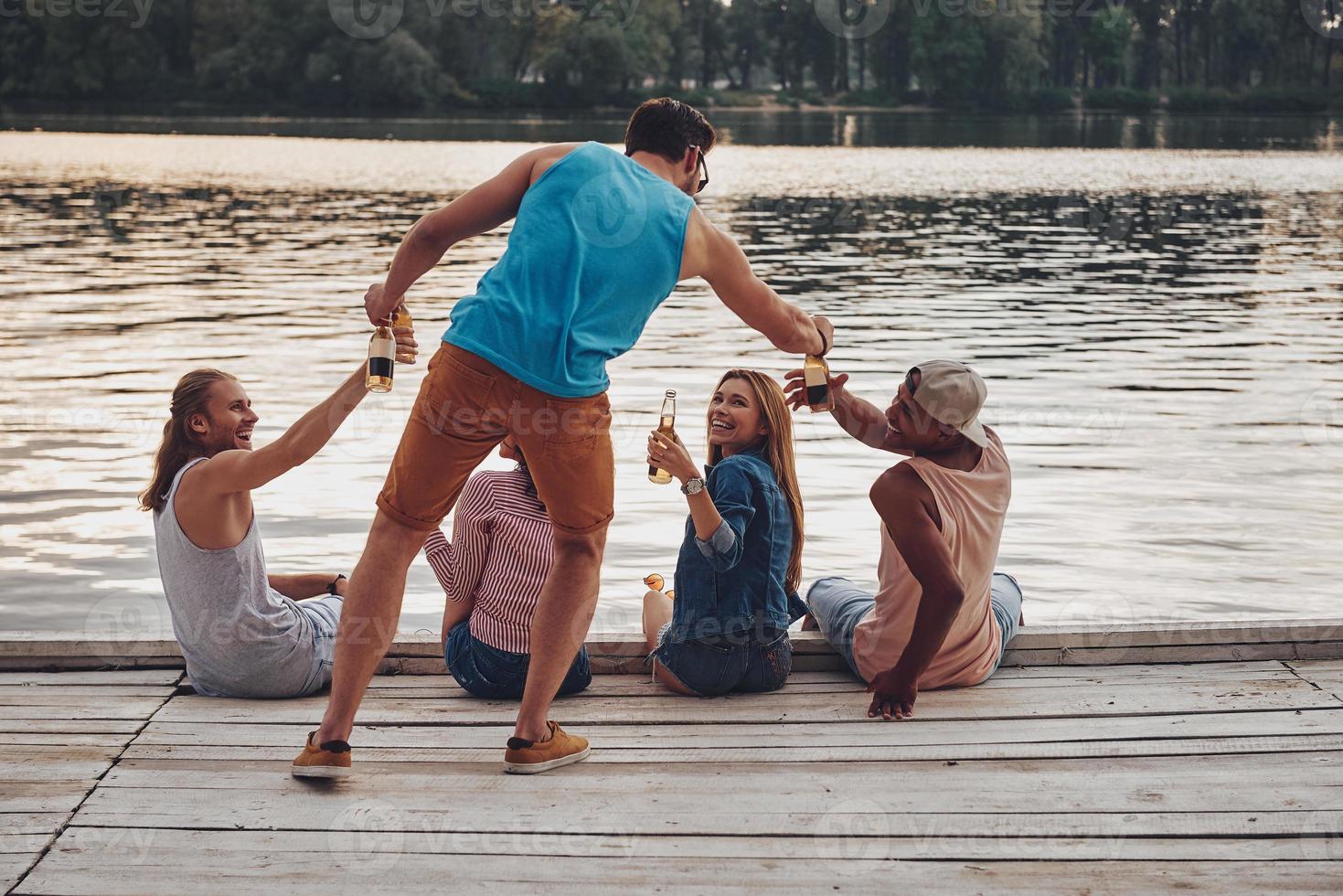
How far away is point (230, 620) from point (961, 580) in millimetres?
1967

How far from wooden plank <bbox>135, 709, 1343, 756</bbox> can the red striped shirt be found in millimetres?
282

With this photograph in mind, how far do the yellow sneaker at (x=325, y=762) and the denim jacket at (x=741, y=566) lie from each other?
103 centimetres

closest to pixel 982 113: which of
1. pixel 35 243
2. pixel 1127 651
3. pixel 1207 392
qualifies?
pixel 35 243

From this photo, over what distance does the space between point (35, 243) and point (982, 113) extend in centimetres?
7823

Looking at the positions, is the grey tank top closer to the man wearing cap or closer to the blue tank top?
the blue tank top

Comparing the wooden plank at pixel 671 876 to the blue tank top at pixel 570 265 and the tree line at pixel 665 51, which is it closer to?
the blue tank top at pixel 570 265

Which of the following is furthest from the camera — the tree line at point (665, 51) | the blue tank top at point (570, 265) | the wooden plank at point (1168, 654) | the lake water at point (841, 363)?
the tree line at point (665, 51)

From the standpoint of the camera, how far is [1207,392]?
13312 mm

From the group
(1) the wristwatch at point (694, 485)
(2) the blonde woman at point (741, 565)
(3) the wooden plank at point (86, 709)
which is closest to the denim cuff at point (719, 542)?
(2) the blonde woman at point (741, 565)

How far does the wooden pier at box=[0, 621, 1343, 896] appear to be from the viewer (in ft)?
10.3

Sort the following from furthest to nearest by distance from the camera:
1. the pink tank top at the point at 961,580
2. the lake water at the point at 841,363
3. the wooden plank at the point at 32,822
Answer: the lake water at the point at 841,363 → the pink tank top at the point at 961,580 → the wooden plank at the point at 32,822

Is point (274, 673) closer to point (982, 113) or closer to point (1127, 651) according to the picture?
point (1127, 651)

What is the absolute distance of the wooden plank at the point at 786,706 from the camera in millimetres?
4062

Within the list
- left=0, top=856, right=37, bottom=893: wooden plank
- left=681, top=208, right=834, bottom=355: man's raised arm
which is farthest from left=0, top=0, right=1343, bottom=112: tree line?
left=0, top=856, right=37, bottom=893: wooden plank
